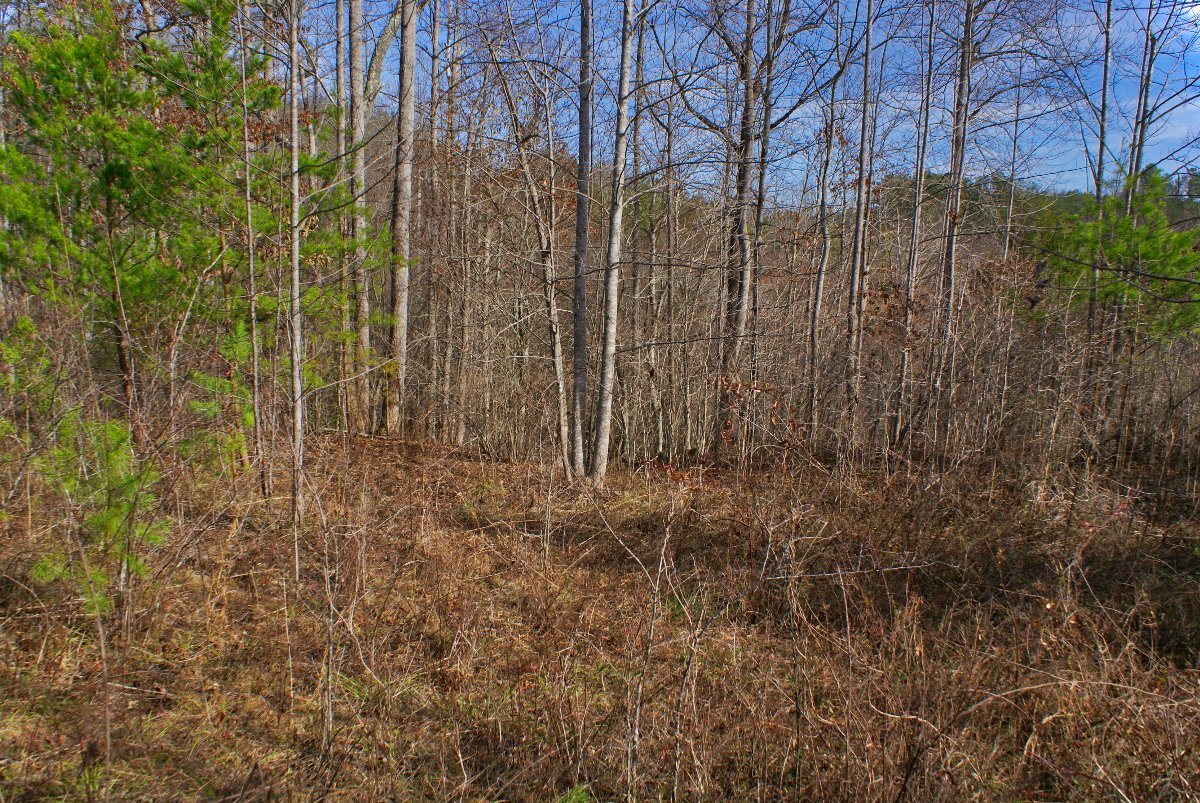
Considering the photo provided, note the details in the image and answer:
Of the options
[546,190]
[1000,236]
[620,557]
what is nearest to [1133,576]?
[620,557]

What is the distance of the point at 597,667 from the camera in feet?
12.3

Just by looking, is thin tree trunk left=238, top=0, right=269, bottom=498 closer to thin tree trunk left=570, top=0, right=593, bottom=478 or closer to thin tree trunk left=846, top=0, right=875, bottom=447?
thin tree trunk left=570, top=0, right=593, bottom=478

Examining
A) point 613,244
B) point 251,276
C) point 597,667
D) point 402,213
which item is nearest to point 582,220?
point 613,244

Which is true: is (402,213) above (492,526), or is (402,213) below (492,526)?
above

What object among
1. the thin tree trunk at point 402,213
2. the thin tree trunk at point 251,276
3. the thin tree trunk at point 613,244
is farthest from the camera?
the thin tree trunk at point 402,213

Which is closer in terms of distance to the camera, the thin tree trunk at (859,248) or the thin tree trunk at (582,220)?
the thin tree trunk at (582,220)

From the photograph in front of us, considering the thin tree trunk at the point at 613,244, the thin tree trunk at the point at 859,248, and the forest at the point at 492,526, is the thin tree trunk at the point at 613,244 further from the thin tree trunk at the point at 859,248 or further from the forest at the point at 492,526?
the thin tree trunk at the point at 859,248

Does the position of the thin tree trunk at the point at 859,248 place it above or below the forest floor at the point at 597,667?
above

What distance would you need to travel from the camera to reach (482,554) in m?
5.21

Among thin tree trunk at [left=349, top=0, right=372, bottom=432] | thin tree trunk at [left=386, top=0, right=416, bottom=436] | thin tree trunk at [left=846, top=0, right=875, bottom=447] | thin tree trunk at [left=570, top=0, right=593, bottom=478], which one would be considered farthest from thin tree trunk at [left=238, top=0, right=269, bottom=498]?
thin tree trunk at [left=846, top=0, right=875, bottom=447]

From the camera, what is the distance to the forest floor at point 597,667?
8.50ft

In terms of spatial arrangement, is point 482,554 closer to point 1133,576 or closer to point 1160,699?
point 1160,699

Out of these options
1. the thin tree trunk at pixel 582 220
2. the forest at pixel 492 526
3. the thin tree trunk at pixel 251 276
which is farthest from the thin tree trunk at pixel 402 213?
Answer: the thin tree trunk at pixel 251 276

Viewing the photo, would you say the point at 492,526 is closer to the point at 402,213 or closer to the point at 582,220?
the point at 582,220
